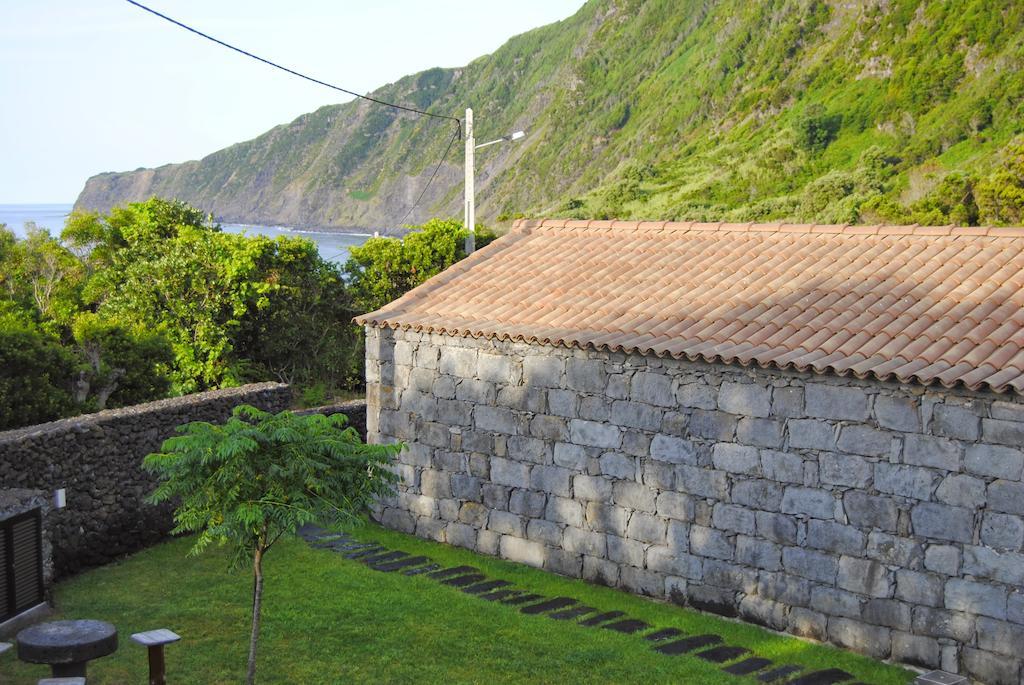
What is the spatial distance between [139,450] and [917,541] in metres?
9.34

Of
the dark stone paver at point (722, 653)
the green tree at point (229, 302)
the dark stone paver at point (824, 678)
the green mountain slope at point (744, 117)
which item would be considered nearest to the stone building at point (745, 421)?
the dark stone paver at point (824, 678)

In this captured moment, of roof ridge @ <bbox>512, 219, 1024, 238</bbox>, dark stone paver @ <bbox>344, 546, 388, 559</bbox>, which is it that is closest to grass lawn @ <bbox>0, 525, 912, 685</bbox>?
dark stone paver @ <bbox>344, 546, 388, 559</bbox>

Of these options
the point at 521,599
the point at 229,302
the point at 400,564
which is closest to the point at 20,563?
the point at 400,564

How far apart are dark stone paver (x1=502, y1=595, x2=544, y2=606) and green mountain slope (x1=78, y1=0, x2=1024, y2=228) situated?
2534 centimetres

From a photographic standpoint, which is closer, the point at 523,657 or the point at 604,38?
the point at 523,657

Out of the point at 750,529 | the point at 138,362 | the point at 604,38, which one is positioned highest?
the point at 604,38

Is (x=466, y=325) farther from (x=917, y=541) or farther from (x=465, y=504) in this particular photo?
(x=917, y=541)

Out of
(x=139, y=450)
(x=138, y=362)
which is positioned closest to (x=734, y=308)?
(x=139, y=450)

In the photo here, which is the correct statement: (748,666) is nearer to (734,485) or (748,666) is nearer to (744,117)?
(734,485)

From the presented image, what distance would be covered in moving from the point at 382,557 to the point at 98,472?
360 centimetres

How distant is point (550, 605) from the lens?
476 inches

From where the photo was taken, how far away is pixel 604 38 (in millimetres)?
111625

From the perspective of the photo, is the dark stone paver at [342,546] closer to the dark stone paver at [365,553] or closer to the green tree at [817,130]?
the dark stone paver at [365,553]

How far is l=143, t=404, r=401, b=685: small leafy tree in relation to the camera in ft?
28.6
